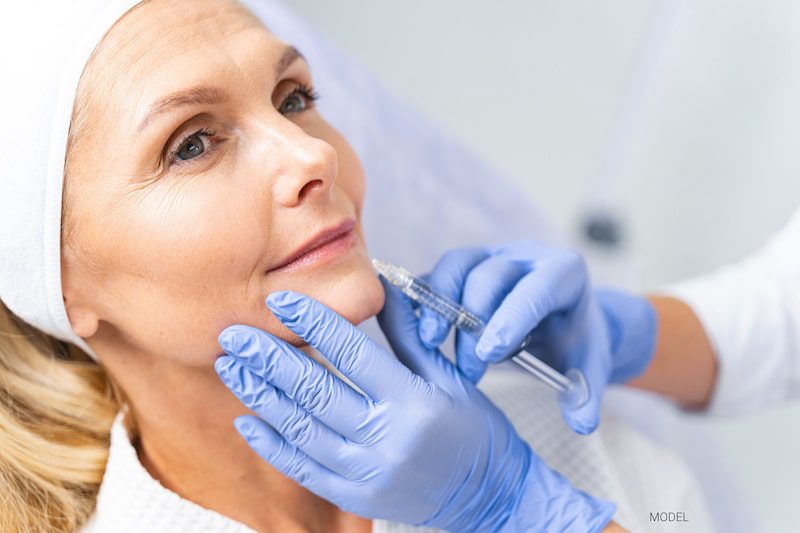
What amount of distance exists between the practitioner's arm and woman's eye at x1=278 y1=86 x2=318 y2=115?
2.42 feet

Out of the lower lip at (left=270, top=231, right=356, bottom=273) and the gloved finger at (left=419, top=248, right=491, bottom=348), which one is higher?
the lower lip at (left=270, top=231, right=356, bottom=273)

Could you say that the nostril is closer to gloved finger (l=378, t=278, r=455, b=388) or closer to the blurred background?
gloved finger (l=378, t=278, r=455, b=388)

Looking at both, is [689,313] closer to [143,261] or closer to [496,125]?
[143,261]

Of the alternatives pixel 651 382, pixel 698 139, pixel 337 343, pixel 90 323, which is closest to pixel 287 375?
pixel 337 343

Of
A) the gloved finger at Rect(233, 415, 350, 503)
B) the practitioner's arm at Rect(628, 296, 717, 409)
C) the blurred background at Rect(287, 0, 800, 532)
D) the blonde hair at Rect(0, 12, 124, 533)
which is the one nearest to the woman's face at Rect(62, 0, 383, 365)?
the gloved finger at Rect(233, 415, 350, 503)

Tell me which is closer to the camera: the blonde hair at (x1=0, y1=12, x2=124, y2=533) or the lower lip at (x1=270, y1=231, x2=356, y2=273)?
the lower lip at (x1=270, y1=231, x2=356, y2=273)

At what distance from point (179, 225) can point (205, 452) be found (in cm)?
38

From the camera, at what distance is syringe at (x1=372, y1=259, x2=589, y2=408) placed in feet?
3.81

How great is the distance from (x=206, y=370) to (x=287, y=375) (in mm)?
173

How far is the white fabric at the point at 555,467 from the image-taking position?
1.20 metres

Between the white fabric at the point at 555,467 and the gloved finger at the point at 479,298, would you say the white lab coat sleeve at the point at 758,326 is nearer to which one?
the white fabric at the point at 555,467

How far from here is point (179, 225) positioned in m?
1.03

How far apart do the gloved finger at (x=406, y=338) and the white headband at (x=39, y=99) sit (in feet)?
1.41

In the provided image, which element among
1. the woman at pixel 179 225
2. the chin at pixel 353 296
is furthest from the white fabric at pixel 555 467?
the chin at pixel 353 296
